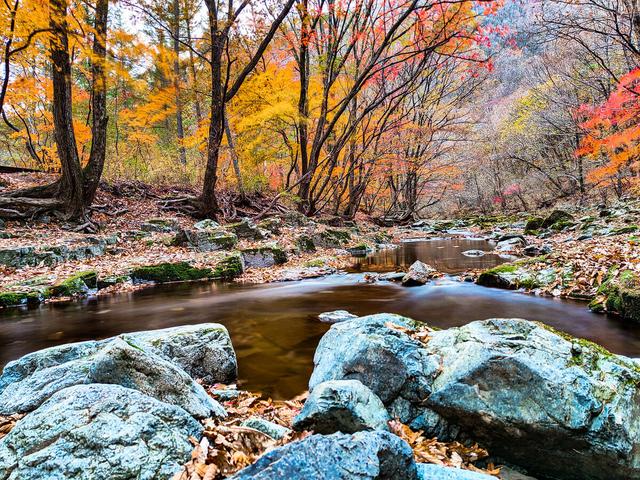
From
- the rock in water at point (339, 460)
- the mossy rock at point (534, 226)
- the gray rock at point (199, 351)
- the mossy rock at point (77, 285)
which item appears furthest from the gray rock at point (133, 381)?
the mossy rock at point (534, 226)

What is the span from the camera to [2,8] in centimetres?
911

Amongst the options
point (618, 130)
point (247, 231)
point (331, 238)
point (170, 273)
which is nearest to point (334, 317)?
point (170, 273)

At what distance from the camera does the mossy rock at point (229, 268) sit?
9.61 meters

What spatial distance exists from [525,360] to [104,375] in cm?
272

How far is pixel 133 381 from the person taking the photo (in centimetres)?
234

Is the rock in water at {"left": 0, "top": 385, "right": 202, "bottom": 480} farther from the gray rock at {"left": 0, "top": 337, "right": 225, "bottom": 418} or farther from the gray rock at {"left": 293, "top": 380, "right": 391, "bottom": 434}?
the gray rock at {"left": 293, "top": 380, "right": 391, "bottom": 434}

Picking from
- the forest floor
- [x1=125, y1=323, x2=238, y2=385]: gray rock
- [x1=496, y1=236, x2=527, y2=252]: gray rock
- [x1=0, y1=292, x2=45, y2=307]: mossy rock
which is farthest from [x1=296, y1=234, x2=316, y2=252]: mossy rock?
[x1=125, y1=323, x2=238, y2=385]: gray rock

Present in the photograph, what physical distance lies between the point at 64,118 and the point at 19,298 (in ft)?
21.6

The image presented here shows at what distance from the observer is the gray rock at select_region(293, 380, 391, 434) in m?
2.15

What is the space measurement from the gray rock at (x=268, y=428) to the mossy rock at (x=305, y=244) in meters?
10.7

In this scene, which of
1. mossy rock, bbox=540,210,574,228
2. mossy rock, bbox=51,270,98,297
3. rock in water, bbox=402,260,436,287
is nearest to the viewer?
mossy rock, bbox=51,270,98,297

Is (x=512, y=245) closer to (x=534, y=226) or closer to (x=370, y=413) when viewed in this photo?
(x=534, y=226)

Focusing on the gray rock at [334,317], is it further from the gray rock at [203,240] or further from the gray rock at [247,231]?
the gray rock at [247,231]

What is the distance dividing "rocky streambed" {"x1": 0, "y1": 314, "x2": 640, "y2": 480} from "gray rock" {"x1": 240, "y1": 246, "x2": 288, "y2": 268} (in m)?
7.51
